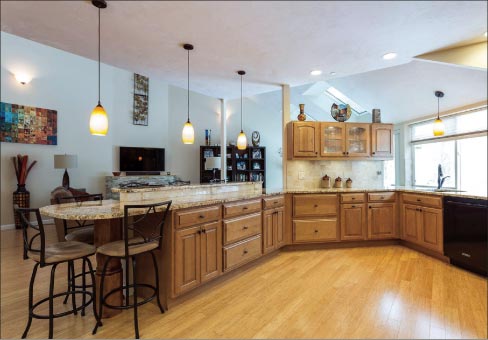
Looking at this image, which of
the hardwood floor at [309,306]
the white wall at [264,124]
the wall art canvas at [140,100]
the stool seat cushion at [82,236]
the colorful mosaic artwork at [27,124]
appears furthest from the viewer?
the white wall at [264,124]

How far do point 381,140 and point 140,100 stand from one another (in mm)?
5945

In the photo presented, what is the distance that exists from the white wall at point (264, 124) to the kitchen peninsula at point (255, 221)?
426 cm

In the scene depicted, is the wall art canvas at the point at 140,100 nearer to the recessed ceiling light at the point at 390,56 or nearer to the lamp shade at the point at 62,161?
the lamp shade at the point at 62,161

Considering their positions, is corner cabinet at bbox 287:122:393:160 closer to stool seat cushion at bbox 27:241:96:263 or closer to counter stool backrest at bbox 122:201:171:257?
counter stool backrest at bbox 122:201:171:257

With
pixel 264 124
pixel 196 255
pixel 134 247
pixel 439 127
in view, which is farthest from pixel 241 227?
pixel 264 124

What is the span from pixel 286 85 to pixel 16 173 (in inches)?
204

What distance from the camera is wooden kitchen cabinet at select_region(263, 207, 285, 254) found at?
3.18 m

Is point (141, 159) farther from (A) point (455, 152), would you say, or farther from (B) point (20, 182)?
(A) point (455, 152)

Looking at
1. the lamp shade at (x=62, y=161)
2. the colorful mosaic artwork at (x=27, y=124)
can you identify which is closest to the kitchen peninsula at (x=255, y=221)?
the lamp shade at (x=62, y=161)

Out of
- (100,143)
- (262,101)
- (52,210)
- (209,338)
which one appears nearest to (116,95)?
(100,143)

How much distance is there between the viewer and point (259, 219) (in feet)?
10.1

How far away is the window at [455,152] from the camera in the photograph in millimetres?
4196

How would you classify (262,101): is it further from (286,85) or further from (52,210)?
(52,210)

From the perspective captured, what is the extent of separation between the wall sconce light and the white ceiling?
2.64m
